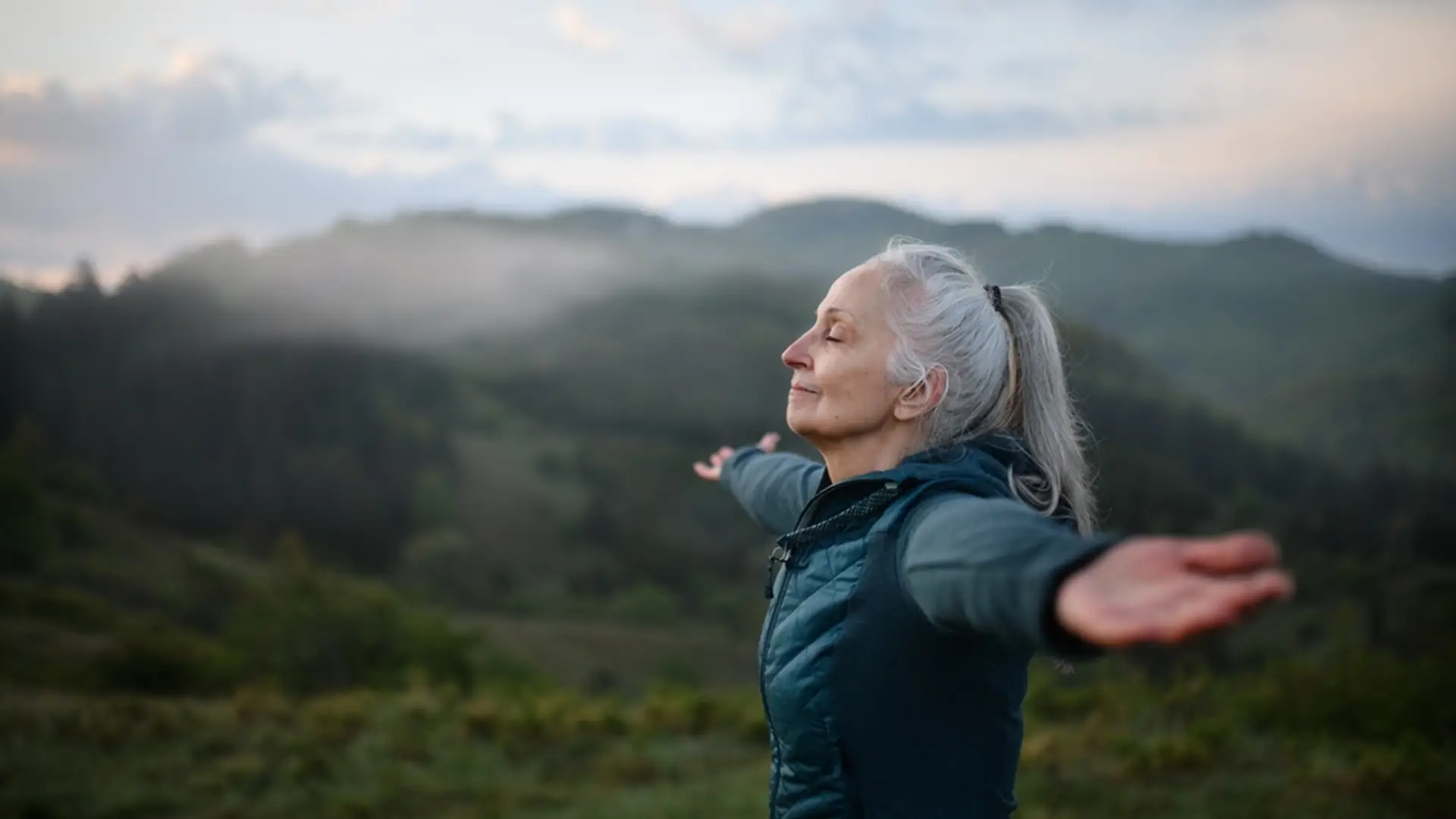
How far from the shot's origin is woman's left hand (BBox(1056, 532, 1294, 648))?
1.21 m

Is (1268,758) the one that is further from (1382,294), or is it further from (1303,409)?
(1382,294)

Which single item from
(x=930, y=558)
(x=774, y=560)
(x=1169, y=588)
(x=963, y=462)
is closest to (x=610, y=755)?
(x=774, y=560)

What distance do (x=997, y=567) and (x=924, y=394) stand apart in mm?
674

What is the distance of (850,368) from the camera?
2.16 metres

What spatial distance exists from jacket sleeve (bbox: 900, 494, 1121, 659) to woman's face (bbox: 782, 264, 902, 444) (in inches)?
15.3

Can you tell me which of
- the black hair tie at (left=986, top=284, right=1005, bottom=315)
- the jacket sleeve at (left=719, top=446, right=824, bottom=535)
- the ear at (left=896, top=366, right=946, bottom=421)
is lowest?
the jacket sleeve at (left=719, top=446, right=824, bottom=535)

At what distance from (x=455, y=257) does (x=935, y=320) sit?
9899cm

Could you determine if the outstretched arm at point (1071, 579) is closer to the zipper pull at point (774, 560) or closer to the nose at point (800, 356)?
the zipper pull at point (774, 560)

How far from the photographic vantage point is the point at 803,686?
1.98 metres

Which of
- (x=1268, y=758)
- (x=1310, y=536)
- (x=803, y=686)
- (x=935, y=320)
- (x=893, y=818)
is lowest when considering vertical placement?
(x=1310, y=536)

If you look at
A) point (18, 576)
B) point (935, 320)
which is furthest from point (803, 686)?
point (18, 576)

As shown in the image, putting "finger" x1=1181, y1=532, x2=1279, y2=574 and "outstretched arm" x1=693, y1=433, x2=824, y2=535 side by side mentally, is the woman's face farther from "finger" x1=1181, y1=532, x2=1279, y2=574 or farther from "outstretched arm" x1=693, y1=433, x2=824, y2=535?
"finger" x1=1181, y1=532, x2=1279, y2=574

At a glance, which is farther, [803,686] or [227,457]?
[227,457]

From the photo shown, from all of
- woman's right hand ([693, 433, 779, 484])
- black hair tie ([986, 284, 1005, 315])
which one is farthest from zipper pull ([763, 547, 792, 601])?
woman's right hand ([693, 433, 779, 484])
